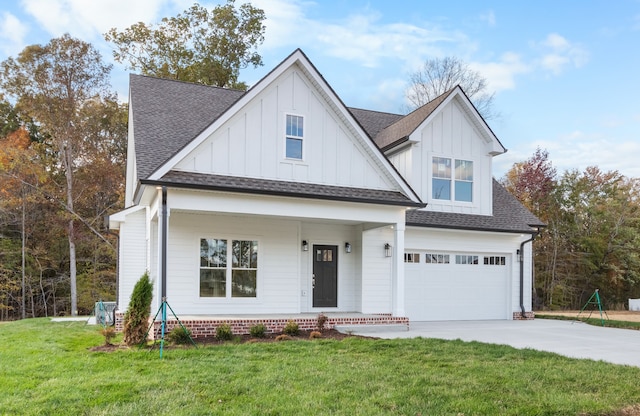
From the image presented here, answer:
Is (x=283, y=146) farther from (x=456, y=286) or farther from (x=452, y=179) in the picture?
(x=456, y=286)

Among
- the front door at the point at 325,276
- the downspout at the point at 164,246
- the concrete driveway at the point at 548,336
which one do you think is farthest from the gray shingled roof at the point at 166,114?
the concrete driveway at the point at 548,336

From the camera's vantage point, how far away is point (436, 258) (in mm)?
15516

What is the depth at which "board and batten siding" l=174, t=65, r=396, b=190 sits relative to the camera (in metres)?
11.6

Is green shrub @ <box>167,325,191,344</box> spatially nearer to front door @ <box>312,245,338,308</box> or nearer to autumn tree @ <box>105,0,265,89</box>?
front door @ <box>312,245,338,308</box>

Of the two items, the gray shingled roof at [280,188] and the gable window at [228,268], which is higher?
the gray shingled roof at [280,188]

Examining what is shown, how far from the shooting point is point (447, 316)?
15.5 meters

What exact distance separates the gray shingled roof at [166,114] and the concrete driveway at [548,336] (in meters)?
6.47

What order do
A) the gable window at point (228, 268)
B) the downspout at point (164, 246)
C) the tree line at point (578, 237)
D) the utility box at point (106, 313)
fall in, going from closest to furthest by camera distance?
the downspout at point (164, 246)
the gable window at point (228, 268)
the utility box at point (106, 313)
the tree line at point (578, 237)

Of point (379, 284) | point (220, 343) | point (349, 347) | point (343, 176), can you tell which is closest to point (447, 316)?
point (379, 284)

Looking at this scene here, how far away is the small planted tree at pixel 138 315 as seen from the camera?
9242mm

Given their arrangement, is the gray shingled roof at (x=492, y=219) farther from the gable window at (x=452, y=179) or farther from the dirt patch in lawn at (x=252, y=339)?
the dirt patch in lawn at (x=252, y=339)

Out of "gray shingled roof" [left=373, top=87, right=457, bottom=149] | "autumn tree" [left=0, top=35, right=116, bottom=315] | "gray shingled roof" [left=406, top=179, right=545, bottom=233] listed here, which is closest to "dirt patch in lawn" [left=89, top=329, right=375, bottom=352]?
"gray shingled roof" [left=406, top=179, right=545, bottom=233]

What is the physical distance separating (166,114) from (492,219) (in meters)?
10.4

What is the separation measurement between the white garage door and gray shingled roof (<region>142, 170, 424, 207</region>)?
10.5 feet
